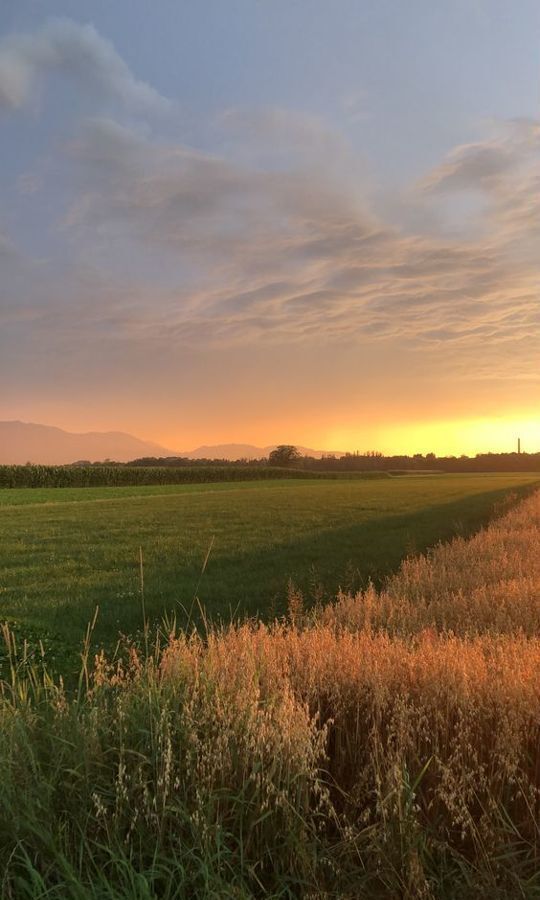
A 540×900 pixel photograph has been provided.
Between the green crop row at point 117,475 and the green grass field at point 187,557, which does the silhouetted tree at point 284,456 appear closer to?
the green crop row at point 117,475

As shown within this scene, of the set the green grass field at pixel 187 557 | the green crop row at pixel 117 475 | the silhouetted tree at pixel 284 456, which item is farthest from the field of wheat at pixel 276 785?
the silhouetted tree at pixel 284 456

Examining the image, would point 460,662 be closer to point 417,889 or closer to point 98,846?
point 417,889

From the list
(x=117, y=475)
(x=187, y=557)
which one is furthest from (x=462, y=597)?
(x=117, y=475)

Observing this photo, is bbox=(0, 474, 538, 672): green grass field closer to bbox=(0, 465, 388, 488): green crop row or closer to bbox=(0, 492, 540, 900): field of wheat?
bbox=(0, 492, 540, 900): field of wheat

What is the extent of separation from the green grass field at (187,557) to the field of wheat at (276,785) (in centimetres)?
200

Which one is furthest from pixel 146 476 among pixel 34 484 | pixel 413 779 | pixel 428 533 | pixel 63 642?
pixel 413 779

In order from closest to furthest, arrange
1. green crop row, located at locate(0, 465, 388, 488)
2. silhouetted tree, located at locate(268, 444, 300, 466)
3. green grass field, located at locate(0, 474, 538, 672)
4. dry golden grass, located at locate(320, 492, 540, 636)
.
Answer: dry golden grass, located at locate(320, 492, 540, 636) < green grass field, located at locate(0, 474, 538, 672) < green crop row, located at locate(0, 465, 388, 488) < silhouetted tree, located at locate(268, 444, 300, 466)

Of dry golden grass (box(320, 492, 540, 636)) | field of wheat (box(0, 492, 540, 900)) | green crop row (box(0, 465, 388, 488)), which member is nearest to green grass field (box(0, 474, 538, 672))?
dry golden grass (box(320, 492, 540, 636))

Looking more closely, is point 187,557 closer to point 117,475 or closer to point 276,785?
point 276,785

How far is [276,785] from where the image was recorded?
3.96 metres

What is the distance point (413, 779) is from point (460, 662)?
135 centimetres

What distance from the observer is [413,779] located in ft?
14.1

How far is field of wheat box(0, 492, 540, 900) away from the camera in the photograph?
3486mm

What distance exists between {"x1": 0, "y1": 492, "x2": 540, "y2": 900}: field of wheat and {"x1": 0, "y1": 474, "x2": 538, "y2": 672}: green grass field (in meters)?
2.00
